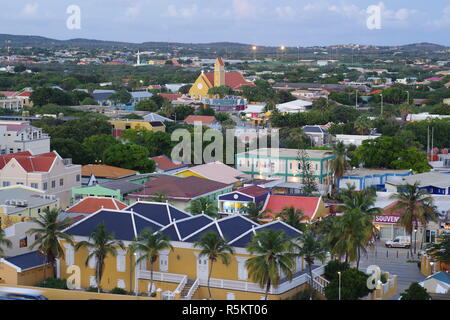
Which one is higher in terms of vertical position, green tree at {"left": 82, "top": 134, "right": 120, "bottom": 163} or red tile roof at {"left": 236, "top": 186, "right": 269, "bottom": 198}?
green tree at {"left": 82, "top": 134, "right": 120, "bottom": 163}

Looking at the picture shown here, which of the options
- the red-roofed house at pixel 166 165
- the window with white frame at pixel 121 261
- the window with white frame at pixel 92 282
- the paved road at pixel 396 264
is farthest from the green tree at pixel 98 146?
the window with white frame at pixel 121 261

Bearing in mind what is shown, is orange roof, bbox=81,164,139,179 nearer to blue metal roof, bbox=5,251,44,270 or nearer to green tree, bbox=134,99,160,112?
blue metal roof, bbox=5,251,44,270

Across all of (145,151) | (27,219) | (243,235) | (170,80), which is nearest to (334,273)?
(243,235)

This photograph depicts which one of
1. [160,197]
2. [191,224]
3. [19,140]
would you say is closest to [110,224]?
[191,224]

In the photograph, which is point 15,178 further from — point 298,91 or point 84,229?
point 298,91

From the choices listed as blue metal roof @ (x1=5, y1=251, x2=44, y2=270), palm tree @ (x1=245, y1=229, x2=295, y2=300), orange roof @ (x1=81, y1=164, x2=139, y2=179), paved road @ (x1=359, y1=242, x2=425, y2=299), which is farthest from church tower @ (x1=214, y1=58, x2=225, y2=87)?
palm tree @ (x1=245, y1=229, x2=295, y2=300)

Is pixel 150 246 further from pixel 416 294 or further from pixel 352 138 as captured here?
pixel 352 138
